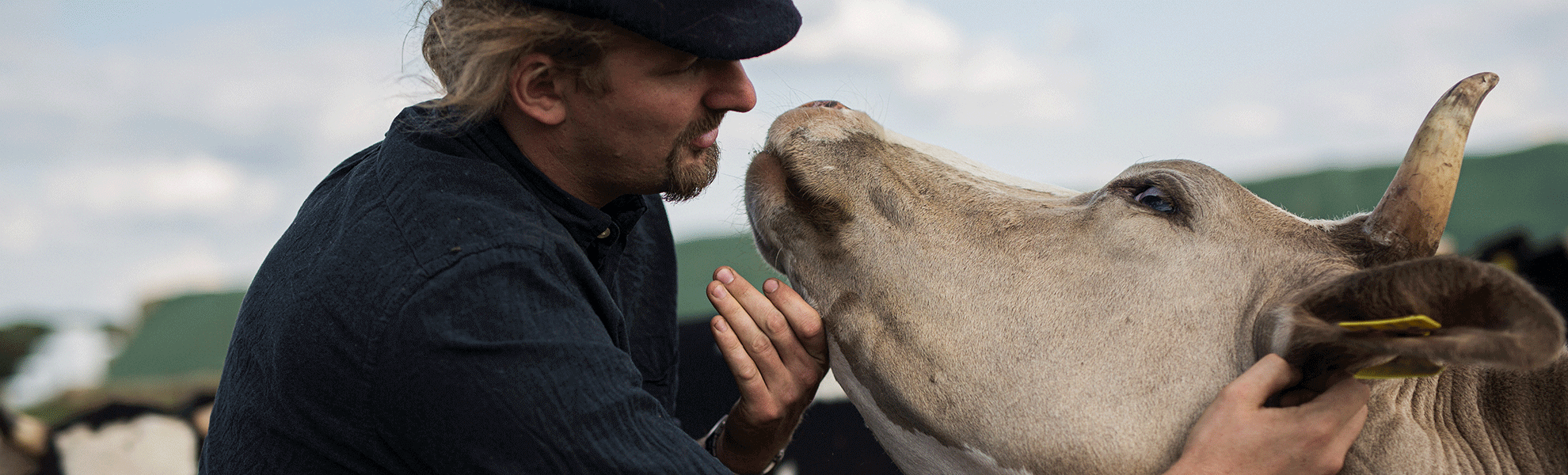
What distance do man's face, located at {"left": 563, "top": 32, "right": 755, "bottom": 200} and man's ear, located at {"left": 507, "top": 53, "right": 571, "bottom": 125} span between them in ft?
0.10

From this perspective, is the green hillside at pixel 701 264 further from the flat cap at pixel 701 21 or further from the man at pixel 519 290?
the flat cap at pixel 701 21

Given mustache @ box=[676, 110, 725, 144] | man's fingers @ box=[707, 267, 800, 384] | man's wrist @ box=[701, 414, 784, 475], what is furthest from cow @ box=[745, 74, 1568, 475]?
man's wrist @ box=[701, 414, 784, 475]

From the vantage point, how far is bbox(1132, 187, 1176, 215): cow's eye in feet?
8.65

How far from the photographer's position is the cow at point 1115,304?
2207mm

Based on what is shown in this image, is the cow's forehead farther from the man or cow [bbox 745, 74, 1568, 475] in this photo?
the man

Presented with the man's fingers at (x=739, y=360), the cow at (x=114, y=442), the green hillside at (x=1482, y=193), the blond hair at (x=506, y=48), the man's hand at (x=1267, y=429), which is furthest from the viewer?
the green hillside at (x=1482, y=193)

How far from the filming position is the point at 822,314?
270cm

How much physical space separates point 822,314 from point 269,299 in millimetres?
1345

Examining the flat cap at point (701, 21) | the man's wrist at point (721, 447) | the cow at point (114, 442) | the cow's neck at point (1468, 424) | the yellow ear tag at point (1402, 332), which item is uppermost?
the flat cap at point (701, 21)

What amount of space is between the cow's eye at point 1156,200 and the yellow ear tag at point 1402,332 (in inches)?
26.0

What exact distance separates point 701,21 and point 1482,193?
21.1ft

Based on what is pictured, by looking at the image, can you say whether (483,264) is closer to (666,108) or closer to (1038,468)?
(666,108)

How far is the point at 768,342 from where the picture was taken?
2.65 meters

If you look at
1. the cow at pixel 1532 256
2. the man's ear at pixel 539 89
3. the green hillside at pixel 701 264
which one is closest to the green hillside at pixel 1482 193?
the cow at pixel 1532 256
